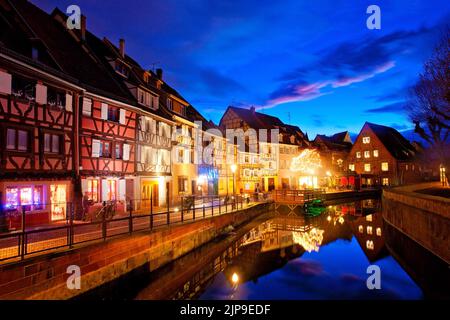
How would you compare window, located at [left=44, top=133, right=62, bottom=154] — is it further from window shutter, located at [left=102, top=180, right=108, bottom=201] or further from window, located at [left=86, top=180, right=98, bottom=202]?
window shutter, located at [left=102, top=180, right=108, bottom=201]

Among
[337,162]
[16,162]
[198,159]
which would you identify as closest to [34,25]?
[16,162]

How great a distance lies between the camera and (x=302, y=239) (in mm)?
24781

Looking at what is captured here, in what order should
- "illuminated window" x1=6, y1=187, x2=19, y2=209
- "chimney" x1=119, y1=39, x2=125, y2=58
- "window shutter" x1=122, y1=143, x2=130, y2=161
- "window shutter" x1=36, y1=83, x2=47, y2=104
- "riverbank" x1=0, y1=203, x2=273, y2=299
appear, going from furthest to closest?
"chimney" x1=119, y1=39, x2=125, y2=58 → "window shutter" x1=122, y1=143, x2=130, y2=161 → "window shutter" x1=36, y1=83, x2=47, y2=104 → "illuminated window" x1=6, y1=187, x2=19, y2=209 → "riverbank" x1=0, y1=203, x2=273, y2=299

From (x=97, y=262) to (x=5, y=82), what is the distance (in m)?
9.65

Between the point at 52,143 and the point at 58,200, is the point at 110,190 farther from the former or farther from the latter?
the point at 52,143

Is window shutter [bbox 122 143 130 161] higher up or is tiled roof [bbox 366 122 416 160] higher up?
tiled roof [bbox 366 122 416 160]

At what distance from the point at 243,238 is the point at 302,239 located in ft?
16.1

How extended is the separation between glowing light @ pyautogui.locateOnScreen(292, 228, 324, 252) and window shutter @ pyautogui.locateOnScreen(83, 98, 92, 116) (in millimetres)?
17464

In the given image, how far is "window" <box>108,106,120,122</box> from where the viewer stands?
71.8 feet

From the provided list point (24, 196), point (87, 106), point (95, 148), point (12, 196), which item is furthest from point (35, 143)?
point (87, 106)

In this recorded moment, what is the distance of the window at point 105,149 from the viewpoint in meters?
21.0

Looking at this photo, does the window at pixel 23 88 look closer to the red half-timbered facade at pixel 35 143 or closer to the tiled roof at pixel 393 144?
the red half-timbered facade at pixel 35 143

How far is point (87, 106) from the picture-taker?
19.8 m

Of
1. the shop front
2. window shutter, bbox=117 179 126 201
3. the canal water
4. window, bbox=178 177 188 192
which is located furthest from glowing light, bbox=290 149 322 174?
the shop front
